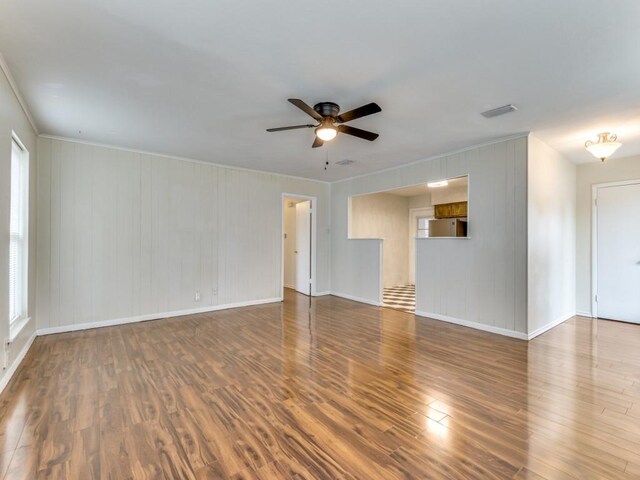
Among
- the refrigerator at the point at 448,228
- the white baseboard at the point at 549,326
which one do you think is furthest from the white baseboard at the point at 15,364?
the white baseboard at the point at 549,326

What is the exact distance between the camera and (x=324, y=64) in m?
2.38

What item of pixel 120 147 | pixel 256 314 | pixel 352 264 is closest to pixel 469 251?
pixel 352 264

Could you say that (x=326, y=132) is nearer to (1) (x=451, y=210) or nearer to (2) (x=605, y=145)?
(2) (x=605, y=145)

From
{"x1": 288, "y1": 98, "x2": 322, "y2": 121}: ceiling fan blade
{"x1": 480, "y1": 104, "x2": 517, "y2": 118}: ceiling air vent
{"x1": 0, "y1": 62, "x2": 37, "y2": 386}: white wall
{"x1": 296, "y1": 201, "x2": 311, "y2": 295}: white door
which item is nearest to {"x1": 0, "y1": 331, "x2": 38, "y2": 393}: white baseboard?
{"x1": 0, "y1": 62, "x2": 37, "y2": 386}: white wall

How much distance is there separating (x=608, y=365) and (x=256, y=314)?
14.6 ft

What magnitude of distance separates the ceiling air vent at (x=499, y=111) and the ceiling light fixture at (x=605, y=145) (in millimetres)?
1405

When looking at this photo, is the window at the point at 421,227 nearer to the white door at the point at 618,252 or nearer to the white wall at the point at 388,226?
the white wall at the point at 388,226

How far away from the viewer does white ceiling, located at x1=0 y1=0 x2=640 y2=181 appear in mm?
1857

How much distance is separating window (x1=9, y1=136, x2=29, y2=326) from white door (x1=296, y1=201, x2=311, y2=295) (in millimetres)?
4620

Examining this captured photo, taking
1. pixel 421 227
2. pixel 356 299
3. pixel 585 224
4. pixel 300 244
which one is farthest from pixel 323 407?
pixel 421 227

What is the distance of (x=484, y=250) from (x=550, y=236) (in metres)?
1.00

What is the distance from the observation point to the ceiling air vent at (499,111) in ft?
10.3

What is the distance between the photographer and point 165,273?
16.3ft

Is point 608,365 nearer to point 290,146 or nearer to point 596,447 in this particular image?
point 596,447
